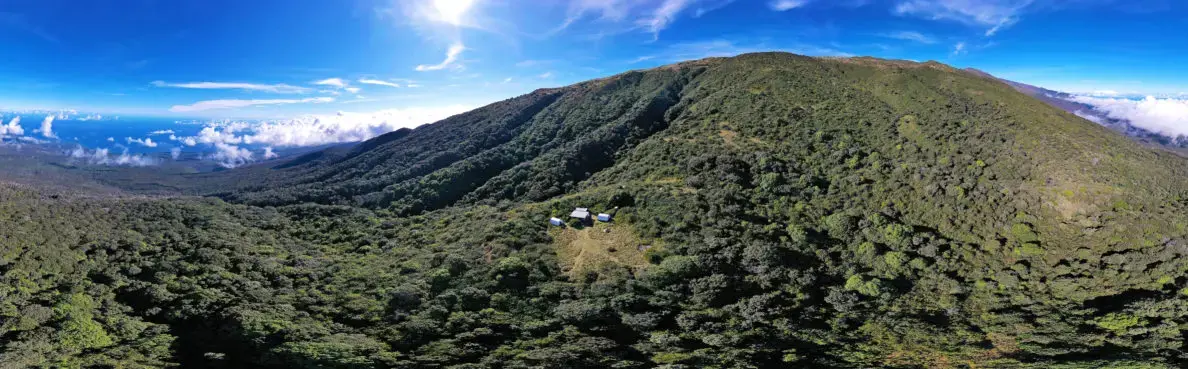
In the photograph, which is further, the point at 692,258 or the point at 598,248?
the point at 598,248

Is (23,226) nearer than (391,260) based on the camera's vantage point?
Yes

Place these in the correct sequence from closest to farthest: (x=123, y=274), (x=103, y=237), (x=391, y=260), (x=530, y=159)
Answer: (x=123, y=274)
(x=103, y=237)
(x=391, y=260)
(x=530, y=159)

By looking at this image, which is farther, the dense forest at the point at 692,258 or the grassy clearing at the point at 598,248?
the grassy clearing at the point at 598,248

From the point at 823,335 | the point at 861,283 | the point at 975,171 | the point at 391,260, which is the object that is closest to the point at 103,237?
the point at 391,260

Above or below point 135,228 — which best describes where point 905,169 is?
above

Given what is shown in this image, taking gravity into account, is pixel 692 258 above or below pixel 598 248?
below

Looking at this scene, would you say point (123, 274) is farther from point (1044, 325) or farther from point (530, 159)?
point (1044, 325)

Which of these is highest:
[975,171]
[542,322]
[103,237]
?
[975,171]

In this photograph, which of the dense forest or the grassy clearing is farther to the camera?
the grassy clearing
